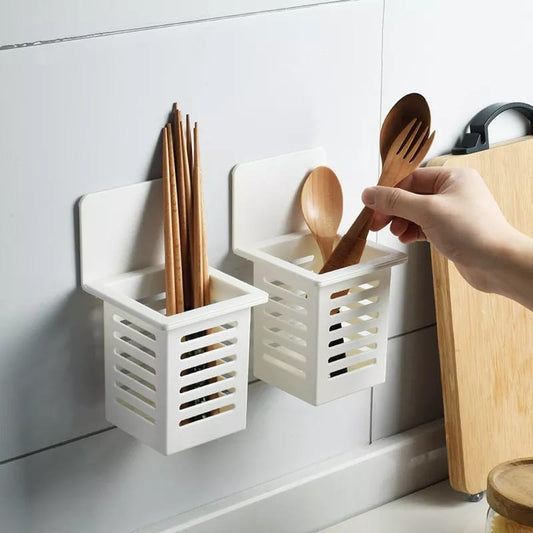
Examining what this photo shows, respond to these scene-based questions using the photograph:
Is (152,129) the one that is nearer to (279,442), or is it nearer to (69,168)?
(69,168)

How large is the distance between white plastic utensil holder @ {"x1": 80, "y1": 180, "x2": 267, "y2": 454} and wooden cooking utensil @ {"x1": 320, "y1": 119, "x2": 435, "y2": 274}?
0.40 ft

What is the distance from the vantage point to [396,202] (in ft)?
3.43

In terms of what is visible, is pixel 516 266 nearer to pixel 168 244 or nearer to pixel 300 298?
pixel 300 298

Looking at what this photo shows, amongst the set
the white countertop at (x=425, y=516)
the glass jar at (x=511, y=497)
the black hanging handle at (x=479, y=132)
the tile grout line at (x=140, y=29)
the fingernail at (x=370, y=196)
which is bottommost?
the white countertop at (x=425, y=516)

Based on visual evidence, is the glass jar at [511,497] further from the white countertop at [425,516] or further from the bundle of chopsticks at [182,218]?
the bundle of chopsticks at [182,218]

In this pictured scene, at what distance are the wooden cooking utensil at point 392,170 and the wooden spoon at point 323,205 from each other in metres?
0.05

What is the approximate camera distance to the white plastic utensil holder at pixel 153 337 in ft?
3.12

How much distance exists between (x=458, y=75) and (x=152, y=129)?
0.42m

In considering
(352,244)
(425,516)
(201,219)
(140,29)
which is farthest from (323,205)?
(425,516)

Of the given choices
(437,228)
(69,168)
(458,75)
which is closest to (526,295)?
(437,228)

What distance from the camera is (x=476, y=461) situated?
129cm

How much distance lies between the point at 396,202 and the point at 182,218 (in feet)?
0.70

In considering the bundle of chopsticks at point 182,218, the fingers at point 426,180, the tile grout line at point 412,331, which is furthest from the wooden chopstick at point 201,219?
the tile grout line at point 412,331

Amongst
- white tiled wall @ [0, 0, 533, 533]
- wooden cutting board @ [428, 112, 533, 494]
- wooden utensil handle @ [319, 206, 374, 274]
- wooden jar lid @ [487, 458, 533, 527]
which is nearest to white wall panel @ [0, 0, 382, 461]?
white tiled wall @ [0, 0, 533, 533]
